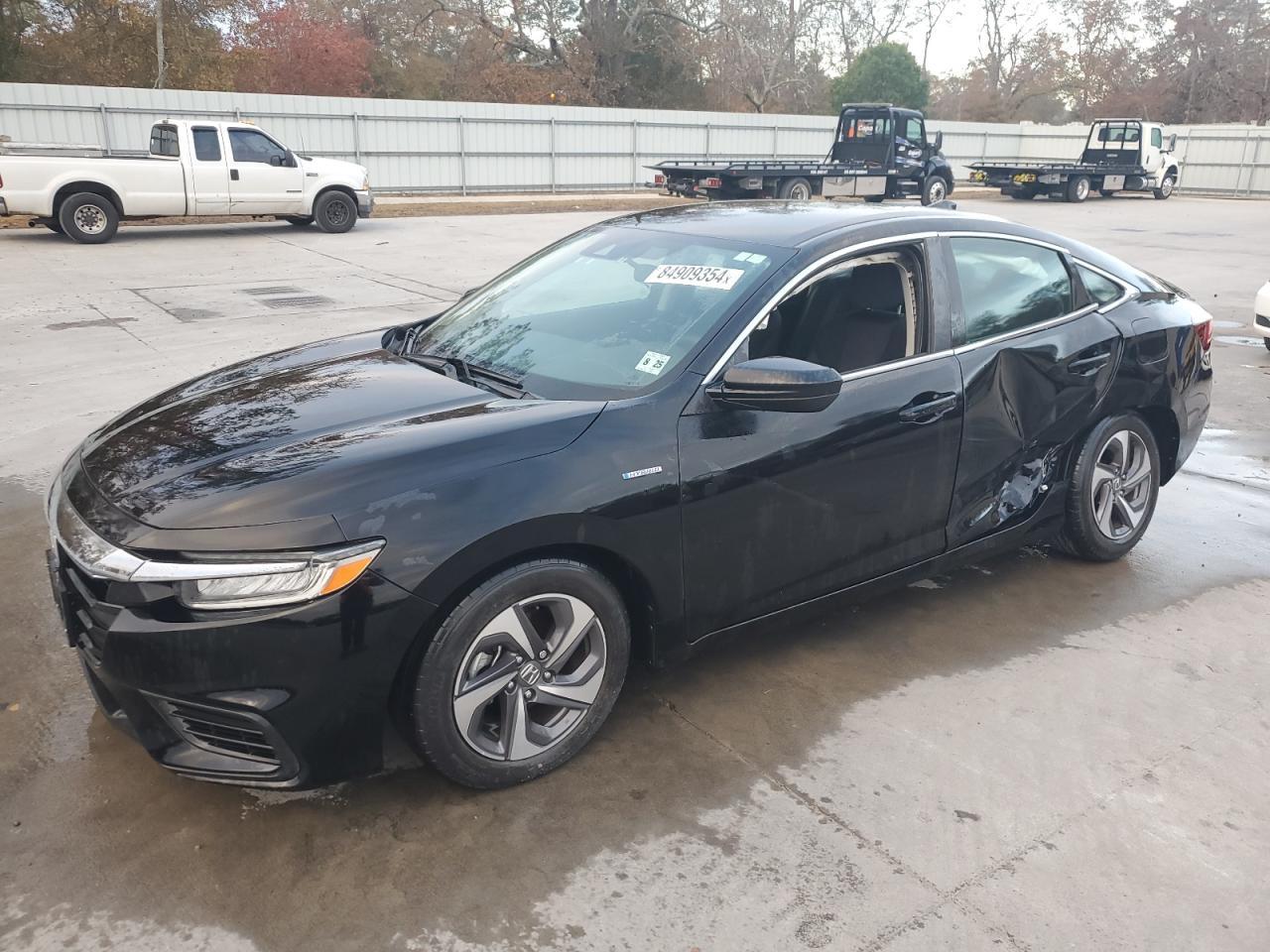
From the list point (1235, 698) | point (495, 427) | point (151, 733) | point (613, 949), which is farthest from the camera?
point (1235, 698)

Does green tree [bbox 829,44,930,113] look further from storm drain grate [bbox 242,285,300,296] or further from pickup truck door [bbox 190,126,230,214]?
storm drain grate [bbox 242,285,300,296]

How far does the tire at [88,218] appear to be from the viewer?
51.8 ft

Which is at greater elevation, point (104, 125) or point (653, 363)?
point (104, 125)

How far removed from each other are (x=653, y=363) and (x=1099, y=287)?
239 centimetres

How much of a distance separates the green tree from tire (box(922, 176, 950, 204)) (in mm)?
20470

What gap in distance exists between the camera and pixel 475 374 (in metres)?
3.55

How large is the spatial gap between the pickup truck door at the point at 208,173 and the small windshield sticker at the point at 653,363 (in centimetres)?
1599

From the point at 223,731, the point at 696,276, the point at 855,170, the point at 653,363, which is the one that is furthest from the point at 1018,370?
the point at 855,170

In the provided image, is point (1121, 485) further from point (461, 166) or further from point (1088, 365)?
point (461, 166)

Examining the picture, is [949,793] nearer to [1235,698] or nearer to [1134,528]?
[1235,698]

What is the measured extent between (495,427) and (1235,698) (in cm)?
275

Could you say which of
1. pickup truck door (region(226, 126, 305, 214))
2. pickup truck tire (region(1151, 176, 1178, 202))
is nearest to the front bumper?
pickup truck door (region(226, 126, 305, 214))

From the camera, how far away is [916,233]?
3883 millimetres

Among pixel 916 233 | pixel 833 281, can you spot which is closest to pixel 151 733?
pixel 833 281
